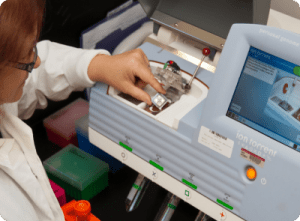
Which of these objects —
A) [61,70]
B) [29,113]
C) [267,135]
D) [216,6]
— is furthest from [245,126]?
[29,113]

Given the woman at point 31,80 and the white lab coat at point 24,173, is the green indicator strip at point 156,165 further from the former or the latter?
the white lab coat at point 24,173

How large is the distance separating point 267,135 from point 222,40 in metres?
0.38

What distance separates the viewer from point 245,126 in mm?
714

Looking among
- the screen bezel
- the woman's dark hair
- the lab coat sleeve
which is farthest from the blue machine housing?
the woman's dark hair

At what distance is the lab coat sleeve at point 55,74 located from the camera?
1.05m

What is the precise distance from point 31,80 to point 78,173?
1.27 feet

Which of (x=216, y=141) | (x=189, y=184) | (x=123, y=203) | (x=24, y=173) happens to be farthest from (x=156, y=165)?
(x=123, y=203)

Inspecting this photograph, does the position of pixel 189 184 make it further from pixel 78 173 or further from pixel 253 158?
pixel 78 173

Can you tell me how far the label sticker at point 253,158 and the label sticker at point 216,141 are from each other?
30 mm

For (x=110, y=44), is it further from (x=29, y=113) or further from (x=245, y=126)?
(x=245, y=126)

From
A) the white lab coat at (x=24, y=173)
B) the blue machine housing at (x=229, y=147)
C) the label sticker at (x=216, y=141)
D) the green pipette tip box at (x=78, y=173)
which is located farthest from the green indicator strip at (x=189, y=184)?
the green pipette tip box at (x=78, y=173)

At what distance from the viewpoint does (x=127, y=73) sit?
0.94 m

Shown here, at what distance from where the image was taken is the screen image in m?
0.64

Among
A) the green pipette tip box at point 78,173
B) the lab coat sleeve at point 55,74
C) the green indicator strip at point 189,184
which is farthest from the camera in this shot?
the green pipette tip box at point 78,173
